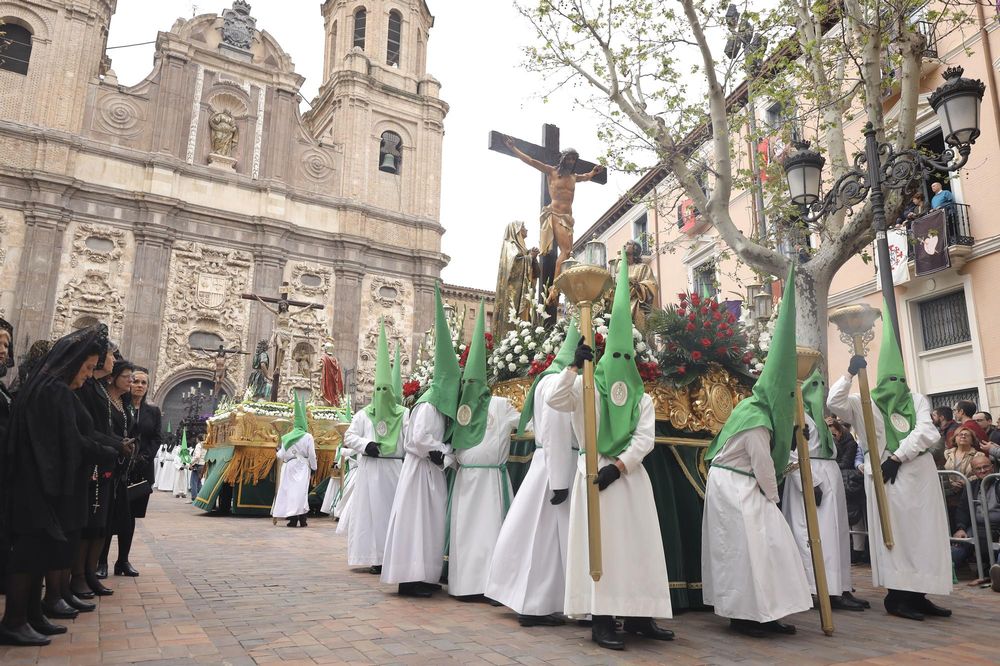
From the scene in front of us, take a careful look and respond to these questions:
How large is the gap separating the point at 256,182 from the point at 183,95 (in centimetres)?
438

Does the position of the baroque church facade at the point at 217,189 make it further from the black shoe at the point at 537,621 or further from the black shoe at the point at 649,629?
the black shoe at the point at 649,629

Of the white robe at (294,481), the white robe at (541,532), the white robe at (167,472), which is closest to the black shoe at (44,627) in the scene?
the white robe at (541,532)

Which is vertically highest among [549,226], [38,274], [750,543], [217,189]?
[217,189]

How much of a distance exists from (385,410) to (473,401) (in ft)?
6.38

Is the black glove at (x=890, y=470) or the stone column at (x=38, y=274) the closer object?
the black glove at (x=890, y=470)

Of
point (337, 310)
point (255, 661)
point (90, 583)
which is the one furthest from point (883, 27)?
point (337, 310)

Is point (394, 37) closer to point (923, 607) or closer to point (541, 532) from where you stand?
point (541, 532)

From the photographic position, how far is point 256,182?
28922mm

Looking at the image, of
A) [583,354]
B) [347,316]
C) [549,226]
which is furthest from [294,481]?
[347,316]

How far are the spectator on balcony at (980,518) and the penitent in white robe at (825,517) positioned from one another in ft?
5.97

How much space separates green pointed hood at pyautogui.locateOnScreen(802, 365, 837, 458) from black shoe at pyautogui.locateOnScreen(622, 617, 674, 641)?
268cm

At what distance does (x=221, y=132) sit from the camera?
28.7 m

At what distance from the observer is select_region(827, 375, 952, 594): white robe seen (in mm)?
5332

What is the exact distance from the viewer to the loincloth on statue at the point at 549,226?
28.1 ft
